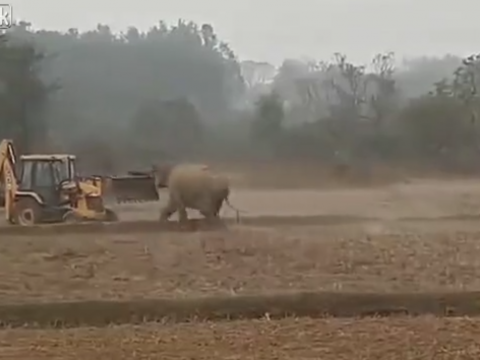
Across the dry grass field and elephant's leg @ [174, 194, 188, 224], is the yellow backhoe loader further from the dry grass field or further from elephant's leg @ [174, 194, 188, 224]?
the dry grass field

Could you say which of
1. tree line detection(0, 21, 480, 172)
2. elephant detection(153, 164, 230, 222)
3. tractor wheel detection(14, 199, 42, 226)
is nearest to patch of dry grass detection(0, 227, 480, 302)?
tractor wheel detection(14, 199, 42, 226)

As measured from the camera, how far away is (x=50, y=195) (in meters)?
24.0

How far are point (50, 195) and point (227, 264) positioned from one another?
852 cm

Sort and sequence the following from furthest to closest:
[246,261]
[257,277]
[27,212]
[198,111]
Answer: [198,111], [27,212], [246,261], [257,277]

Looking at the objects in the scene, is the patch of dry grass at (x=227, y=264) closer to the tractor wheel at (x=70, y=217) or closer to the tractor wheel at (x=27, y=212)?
the tractor wheel at (x=70, y=217)

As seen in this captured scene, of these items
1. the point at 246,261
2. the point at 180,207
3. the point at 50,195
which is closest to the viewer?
the point at 246,261

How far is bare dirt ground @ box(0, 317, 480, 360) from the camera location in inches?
340

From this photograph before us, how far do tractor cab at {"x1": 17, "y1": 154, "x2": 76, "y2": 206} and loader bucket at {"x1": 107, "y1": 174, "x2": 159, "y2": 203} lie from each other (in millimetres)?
3930

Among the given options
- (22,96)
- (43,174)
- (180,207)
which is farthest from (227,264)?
(22,96)

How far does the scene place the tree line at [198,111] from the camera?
4978 cm

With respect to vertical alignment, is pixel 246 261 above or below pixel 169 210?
below

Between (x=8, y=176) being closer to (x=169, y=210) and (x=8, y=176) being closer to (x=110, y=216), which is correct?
(x=110, y=216)

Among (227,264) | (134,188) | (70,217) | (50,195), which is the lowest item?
(227,264)

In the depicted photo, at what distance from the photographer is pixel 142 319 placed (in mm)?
11203
